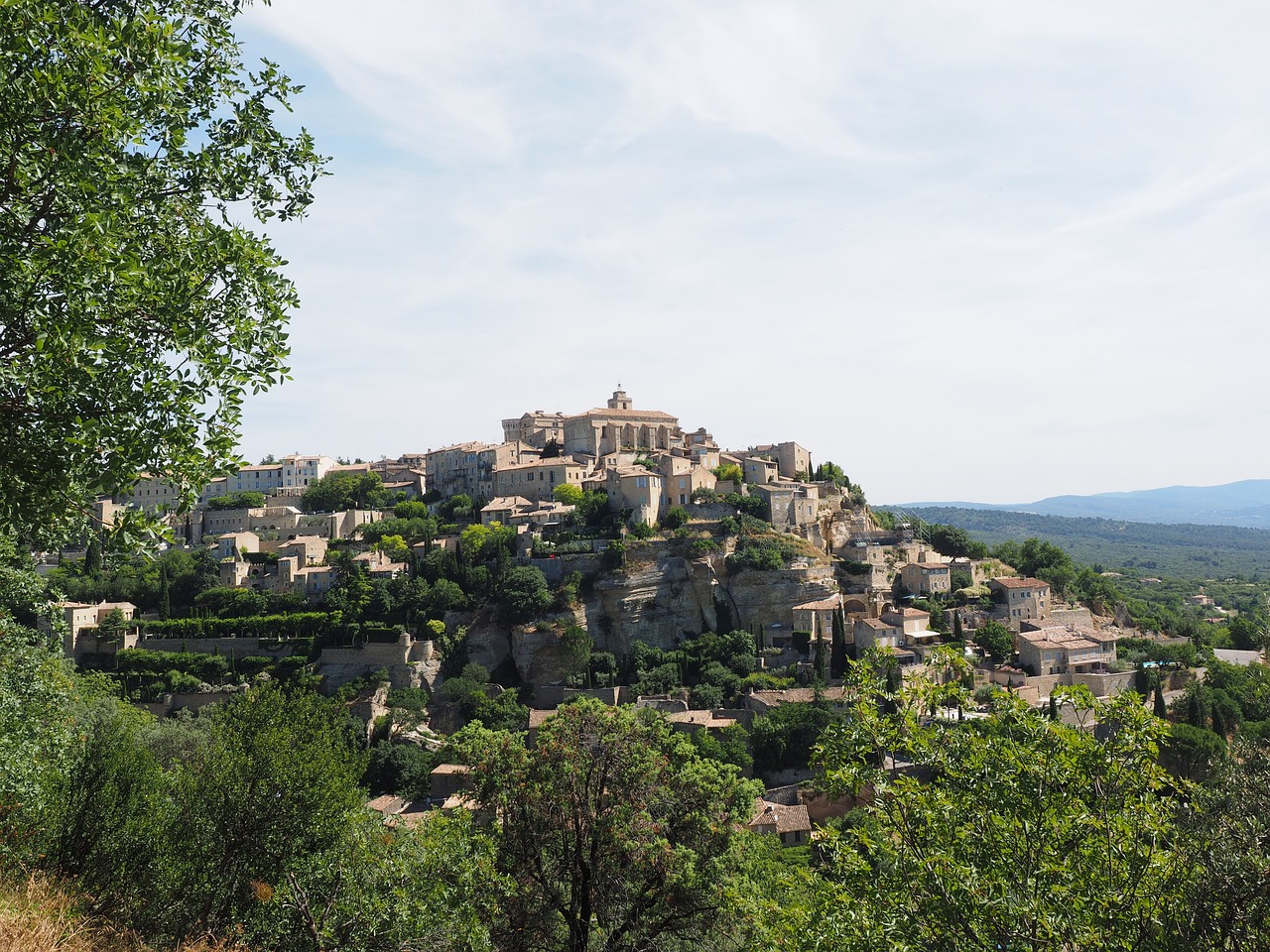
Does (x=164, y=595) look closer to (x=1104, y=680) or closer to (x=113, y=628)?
(x=113, y=628)

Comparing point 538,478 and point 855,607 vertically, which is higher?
point 538,478

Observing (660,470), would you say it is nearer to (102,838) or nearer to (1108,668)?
(1108,668)

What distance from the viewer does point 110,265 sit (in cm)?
634

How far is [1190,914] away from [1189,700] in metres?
44.0

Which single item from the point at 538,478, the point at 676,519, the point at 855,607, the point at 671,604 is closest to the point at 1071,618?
the point at 855,607

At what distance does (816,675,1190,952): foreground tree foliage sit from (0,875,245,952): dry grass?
22.7 ft

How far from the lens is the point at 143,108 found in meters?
6.86

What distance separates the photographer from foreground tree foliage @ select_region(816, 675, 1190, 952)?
7703 millimetres

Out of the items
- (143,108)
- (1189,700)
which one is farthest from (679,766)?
(1189,700)

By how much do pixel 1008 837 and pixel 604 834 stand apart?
665 centimetres

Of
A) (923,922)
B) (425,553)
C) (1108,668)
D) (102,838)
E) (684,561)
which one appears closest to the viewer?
(923,922)

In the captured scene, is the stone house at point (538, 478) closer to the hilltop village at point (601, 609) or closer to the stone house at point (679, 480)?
the hilltop village at point (601, 609)

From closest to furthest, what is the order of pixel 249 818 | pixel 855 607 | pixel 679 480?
pixel 249 818 < pixel 855 607 < pixel 679 480

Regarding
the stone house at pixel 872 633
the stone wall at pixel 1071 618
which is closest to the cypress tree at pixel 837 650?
the stone house at pixel 872 633
